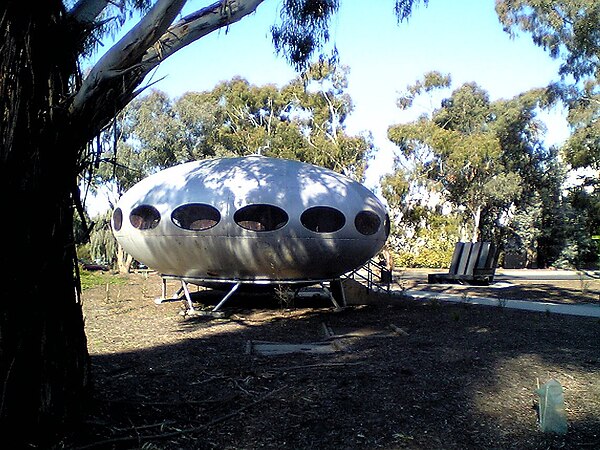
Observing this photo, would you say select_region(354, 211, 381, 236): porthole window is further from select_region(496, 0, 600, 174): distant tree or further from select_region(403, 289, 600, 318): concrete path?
select_region(496, 0, 600, 174): distant tree

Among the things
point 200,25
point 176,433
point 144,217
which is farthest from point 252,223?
point 176,433

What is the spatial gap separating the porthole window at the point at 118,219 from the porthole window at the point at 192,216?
228 cm

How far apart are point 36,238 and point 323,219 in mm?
8890

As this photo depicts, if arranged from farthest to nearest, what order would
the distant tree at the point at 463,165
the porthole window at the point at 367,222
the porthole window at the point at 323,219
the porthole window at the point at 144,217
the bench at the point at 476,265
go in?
1. the distant tree at the point at 463,165
2. the bench at the point at 476,265
3. the porthole window at the point at 367,222
4. the porthole window at the point at 144,217
5. the porthole window at the point at 323,219

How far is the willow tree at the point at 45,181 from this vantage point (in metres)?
4.65

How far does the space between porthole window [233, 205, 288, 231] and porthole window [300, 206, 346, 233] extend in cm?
46

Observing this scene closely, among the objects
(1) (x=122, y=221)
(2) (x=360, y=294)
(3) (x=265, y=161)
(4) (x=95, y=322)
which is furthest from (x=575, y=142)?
(4) (x=95, y=322)

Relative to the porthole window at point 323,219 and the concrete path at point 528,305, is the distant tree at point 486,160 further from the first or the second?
the porthole window at point 323,219

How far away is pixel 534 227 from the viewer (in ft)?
134

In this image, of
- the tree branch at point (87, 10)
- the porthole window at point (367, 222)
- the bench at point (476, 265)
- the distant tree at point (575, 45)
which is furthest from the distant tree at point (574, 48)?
the tree branch at point (87, 10)

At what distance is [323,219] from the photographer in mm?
13359

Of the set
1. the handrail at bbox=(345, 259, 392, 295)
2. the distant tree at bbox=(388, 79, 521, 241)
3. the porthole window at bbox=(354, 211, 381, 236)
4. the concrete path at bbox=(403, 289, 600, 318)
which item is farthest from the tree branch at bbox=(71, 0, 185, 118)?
the distant tree at bbox=(388, 79, 521, 241)

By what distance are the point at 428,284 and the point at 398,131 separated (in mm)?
17505

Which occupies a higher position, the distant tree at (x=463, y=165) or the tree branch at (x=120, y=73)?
the distant tree at (x=463, y=165)
